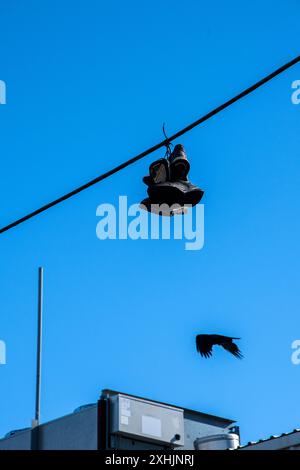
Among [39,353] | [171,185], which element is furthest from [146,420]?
[171,185]

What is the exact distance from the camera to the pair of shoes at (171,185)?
14914 millimetres

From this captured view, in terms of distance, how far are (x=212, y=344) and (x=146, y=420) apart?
1068 cm

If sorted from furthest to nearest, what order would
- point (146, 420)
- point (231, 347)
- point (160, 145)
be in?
point (146, 420)
point (231, 347)
point (160, 145)

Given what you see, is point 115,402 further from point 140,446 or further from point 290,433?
point 290,433

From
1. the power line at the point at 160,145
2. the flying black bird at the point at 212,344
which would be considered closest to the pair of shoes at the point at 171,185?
the power line at the point at 160,145

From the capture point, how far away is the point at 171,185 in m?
15.0

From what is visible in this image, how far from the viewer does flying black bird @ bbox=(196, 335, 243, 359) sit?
68.7 ft

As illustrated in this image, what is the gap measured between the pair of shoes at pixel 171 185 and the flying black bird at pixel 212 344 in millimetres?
6132

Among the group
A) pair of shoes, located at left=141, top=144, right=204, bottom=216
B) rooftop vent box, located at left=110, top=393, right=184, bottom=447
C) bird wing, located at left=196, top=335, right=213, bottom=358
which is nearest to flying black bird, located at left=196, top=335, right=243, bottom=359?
bird wing, located at left=196, top=335, right=213, bottom=358

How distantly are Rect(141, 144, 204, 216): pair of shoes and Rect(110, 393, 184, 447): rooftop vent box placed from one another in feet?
53.9

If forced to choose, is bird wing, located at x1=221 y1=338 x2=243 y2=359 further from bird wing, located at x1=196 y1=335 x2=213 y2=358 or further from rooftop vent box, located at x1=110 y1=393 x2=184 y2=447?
rooftop vent box, located at x1=110 y1=393 x2=184 y2=447

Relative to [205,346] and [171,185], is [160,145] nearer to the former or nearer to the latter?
[171,185]
